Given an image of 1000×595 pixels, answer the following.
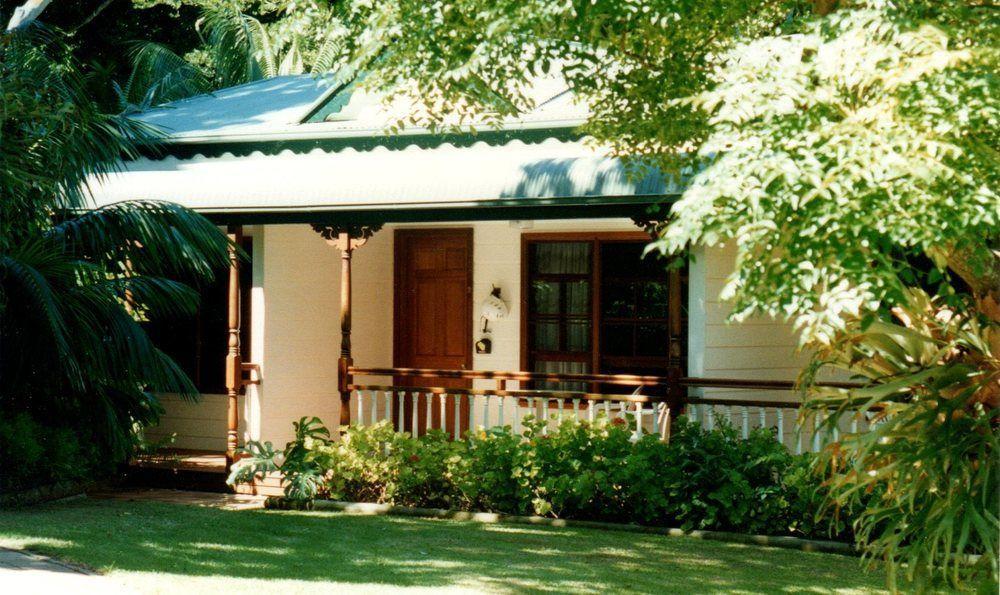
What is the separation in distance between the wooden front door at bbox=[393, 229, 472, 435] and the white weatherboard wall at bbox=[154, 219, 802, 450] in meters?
0.11

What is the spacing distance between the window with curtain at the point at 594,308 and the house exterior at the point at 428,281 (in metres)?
0.02

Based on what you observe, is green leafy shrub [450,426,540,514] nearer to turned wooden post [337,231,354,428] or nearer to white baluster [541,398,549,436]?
white baluster [541,398,549,436]

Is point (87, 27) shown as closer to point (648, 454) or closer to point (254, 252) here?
point (254, 252)

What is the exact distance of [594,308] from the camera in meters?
13.0

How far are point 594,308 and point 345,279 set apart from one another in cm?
279

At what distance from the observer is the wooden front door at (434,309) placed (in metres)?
13.6

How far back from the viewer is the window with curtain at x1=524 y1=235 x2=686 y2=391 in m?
12.8

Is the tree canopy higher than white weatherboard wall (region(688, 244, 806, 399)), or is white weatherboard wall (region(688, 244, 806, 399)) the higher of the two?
the tree canopy

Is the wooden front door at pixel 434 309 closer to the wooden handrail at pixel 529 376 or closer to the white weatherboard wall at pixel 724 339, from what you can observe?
the wooden handrail at pixel 529 376

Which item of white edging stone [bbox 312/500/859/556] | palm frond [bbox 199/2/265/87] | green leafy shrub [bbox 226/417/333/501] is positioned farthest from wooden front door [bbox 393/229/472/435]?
palm frond [bbox 199/2/265/87]

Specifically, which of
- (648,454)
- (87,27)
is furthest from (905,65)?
(87,27)

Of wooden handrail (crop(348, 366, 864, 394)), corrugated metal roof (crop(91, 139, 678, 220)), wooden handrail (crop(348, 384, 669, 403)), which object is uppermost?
corrugated metal roof (crop(91, 139, 678, 220))

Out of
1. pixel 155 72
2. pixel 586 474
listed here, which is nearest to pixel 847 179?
pixel 586 474

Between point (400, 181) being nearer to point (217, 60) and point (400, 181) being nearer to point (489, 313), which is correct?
point (489, 313)
